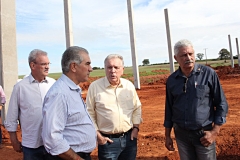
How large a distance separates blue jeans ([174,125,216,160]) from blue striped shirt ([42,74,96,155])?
115 centimetres

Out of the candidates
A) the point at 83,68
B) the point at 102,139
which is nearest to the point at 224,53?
the point at 102,139

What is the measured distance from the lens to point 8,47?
660 centimetres

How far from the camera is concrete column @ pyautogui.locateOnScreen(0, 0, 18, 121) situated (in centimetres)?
646

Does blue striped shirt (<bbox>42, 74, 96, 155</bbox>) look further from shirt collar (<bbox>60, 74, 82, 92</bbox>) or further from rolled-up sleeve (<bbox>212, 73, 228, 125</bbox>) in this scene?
rolled-up sleeve (<bbox>212, 73, 228, 125</bbox>)

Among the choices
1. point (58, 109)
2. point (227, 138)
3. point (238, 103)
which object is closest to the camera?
point (58, 109)

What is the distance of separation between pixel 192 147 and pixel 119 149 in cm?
88

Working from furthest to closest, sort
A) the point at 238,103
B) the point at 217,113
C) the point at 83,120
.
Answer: the point at 238,103 → the point at 217,113 → the point at 83,120

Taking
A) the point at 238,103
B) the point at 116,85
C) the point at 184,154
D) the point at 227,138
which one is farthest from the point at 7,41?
the point at 238,103

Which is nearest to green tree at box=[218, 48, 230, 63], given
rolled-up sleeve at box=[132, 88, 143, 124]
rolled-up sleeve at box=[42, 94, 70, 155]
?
rolled-up sleeve at box=[132, 88, 143, 124]

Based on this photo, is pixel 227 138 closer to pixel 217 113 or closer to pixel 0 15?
pixel 217 113

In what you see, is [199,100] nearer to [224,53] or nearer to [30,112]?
[30,112]

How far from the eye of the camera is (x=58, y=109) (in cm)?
175

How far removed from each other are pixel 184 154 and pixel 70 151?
1.50 m

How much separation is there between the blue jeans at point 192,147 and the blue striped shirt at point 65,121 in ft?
3.77
